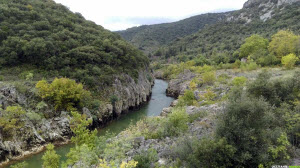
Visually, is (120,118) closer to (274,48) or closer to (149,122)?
(149,122)

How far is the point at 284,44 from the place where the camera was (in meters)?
40.8

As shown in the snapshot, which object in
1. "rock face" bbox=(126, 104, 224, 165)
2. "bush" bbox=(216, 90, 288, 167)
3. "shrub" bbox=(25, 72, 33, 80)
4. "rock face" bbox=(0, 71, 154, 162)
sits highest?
"shrub" bbox=(25, 72, 33, 80)

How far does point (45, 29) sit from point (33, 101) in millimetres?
19117

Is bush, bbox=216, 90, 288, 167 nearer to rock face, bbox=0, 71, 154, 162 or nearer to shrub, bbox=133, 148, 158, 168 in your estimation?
shrub, bbox=133, 148, 158, 168

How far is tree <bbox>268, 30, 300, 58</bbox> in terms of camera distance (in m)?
39.5

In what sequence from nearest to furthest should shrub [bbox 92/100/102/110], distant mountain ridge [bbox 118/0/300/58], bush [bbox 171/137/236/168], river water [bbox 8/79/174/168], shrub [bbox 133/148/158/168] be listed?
bush [bbox 171/137/236/168] < shrub [bbox 133/148/158/168] < river water [bbox 8/79/174/168] < shrub [bbox 92/100/102/110] < distant mountain ridge [bbox 118/0/300/58]

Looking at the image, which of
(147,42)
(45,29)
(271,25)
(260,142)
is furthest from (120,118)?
(147,42)

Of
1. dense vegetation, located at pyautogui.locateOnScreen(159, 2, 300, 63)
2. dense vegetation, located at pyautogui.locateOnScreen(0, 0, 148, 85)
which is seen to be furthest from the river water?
dense vegetation, located at pyautogui.locateOnScreen(159, 2, 300, 63)

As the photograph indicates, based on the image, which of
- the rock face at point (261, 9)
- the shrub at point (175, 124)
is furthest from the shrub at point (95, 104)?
the rock face at point (261, 9)

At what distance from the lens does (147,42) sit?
153 m

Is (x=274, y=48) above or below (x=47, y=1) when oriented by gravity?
below

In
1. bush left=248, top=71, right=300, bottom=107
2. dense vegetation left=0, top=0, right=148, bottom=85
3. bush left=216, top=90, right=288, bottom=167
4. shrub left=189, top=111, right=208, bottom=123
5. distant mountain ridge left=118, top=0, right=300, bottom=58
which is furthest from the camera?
distant mountain ridge left=118, top=0, right=300, bottom=58

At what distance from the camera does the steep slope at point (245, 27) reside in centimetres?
7031

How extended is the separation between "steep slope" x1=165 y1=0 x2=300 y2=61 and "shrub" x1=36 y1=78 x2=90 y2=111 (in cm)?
5539
